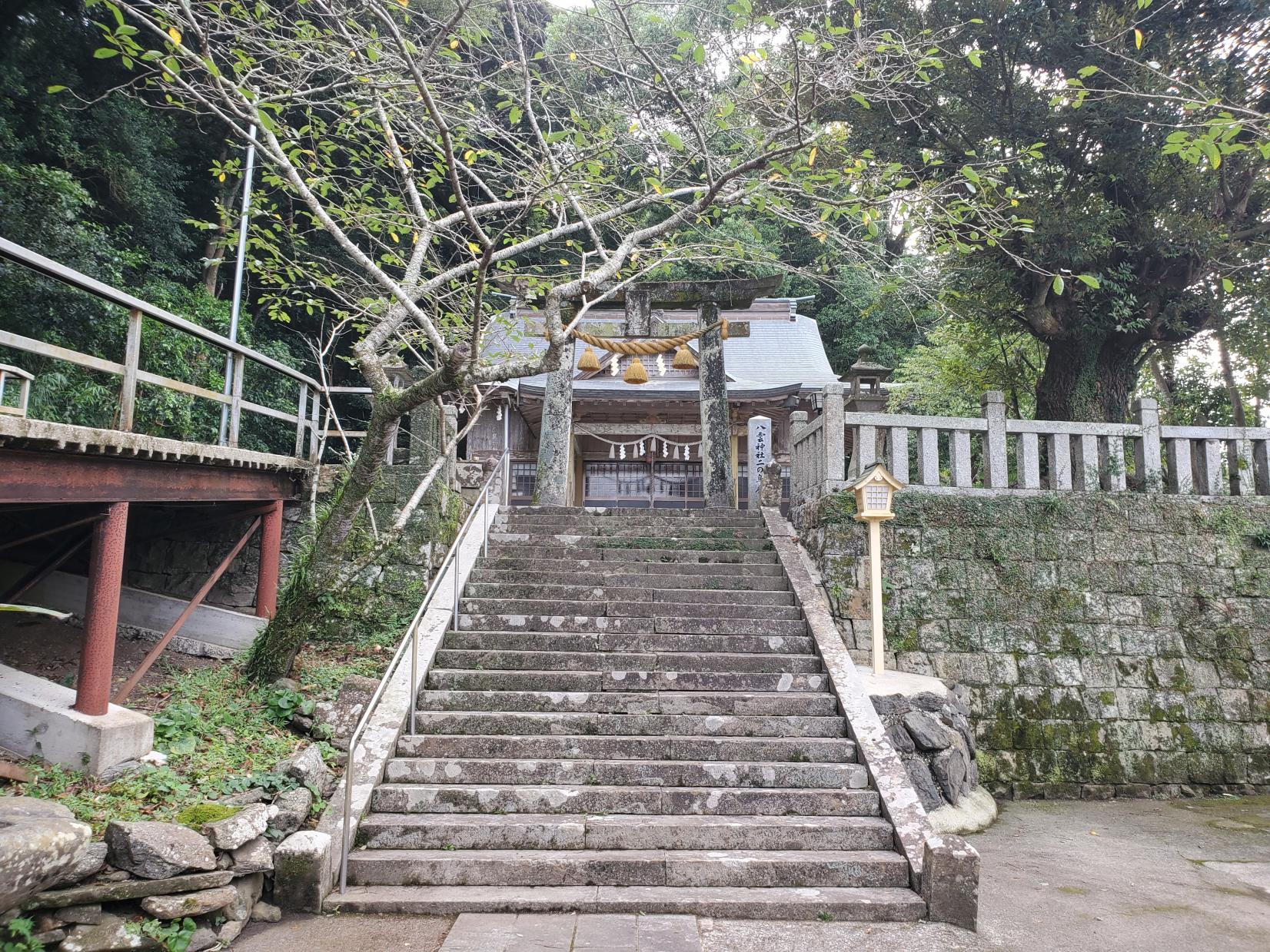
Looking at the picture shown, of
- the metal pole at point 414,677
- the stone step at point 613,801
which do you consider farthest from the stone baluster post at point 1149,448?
the metal pole at point 414,677

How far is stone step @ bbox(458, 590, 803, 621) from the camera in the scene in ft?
23.4

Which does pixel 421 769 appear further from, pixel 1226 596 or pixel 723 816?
pixel 1226 596

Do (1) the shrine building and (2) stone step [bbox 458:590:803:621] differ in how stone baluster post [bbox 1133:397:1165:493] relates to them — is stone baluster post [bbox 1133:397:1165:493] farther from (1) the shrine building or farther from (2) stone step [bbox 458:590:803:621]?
(1) the shrine building

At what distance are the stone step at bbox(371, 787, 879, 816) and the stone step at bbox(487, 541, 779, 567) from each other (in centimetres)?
323

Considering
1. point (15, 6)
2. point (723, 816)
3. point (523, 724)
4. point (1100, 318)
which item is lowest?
point (723, 816)

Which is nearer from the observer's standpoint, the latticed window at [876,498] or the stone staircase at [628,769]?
the stone staircase at [628,769]

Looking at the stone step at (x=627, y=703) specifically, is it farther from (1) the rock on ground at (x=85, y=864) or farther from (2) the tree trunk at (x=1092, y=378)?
(2) the tree trunk at (x=1092, y=378)

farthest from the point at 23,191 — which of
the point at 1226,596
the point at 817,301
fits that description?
the point at 817,301

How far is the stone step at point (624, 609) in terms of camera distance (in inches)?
281

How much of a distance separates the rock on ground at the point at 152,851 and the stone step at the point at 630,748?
1.73 meters

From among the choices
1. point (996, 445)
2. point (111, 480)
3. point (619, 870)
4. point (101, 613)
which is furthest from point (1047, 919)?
point (111, 480)

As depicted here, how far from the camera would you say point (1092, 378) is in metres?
10.5

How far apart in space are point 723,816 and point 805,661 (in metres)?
1.83

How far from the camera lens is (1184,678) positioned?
7.72 m
